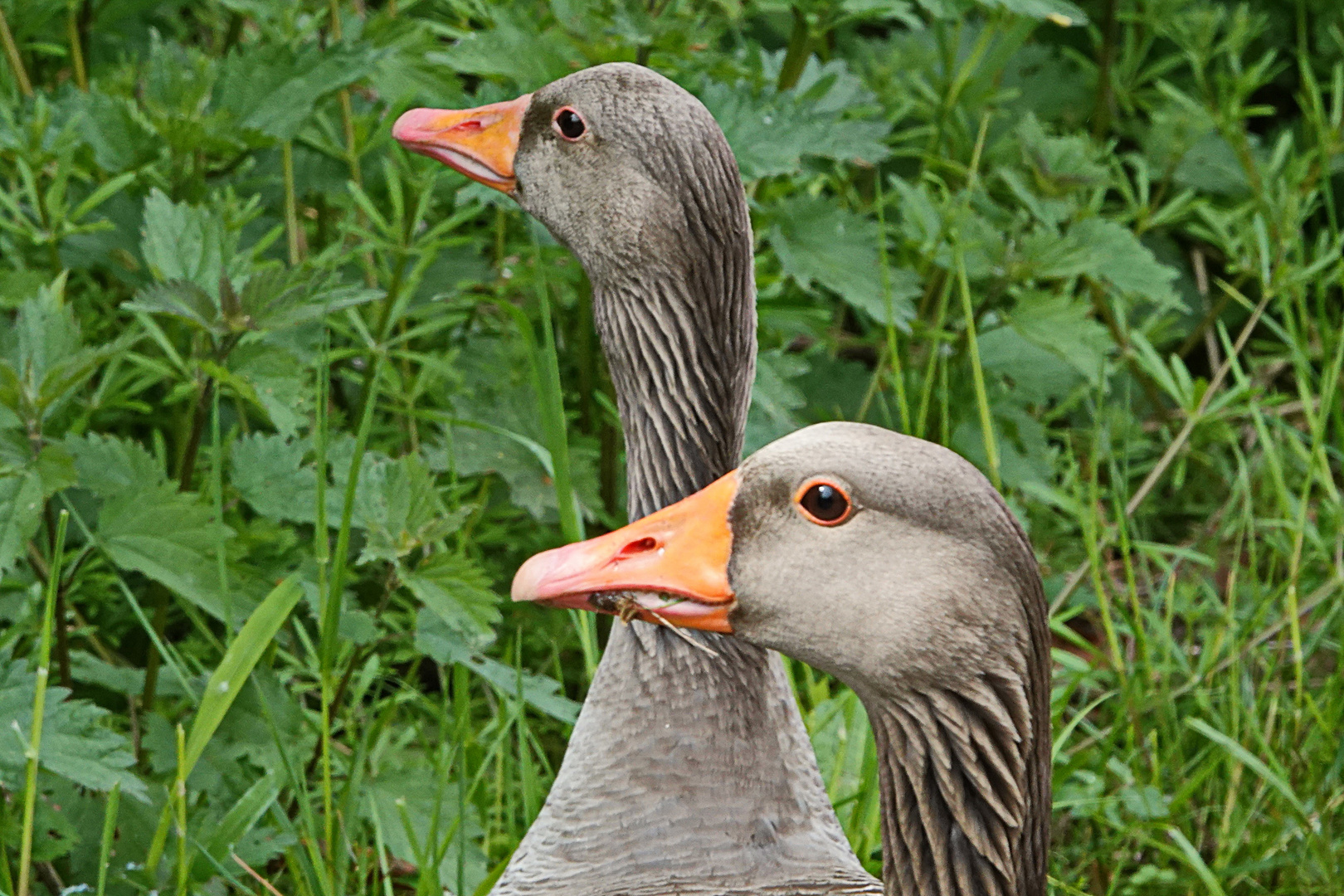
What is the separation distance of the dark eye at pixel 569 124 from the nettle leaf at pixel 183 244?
2.00ft

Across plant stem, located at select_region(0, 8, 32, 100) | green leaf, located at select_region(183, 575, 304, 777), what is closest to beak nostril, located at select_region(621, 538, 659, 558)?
green leaf, located at select_region(183, 575, 304, 777)

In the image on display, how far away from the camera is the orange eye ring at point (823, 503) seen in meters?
1.95

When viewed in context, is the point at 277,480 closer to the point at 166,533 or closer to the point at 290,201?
the point at 166,533

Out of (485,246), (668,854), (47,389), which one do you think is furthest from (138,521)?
(485,246)

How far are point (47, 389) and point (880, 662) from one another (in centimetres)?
139

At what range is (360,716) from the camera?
328 cm

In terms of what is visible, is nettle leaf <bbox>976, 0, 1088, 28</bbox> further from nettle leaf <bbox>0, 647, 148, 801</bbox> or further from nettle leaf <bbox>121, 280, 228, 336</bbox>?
nettle leaf <bbox>0, 647, 148, 801</bbox>

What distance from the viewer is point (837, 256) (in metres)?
3.37

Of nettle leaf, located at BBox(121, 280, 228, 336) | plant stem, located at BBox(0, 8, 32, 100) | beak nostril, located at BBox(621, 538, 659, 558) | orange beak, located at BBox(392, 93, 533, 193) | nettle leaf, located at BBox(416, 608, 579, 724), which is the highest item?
plant stem, located at BBox(0, 8, 32, 100)

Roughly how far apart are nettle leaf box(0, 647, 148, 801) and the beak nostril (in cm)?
91

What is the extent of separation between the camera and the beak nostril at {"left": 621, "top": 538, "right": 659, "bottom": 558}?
2.00m

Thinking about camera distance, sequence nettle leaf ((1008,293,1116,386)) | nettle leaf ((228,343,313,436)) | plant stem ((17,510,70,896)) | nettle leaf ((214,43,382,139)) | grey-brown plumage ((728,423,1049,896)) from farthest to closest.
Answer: nettle leaf ((1008,293,1116,386)) → nettle leaf ((214,43,382,139)) → nettle leaf ((228,343,313,436)) → plant stem ((17,510,70,896)) → grey-brown plumage ((728,423,1049,896))

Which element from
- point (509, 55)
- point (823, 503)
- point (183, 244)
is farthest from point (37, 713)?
point (509, 55)

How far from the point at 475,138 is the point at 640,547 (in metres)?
1.09
